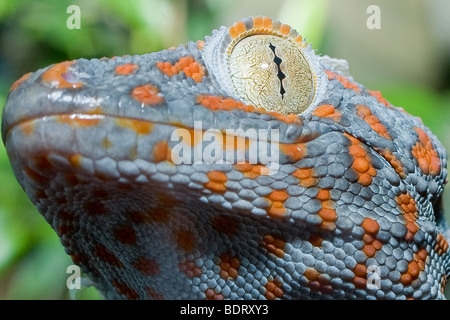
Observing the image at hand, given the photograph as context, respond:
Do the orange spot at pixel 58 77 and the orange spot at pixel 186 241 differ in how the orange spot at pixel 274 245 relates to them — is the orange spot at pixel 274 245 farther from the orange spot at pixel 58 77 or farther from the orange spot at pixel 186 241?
the orange spot at pixel 58 77

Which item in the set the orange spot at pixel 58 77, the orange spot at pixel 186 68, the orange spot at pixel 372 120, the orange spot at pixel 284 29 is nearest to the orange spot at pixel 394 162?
the orange spot at pixel 372 120

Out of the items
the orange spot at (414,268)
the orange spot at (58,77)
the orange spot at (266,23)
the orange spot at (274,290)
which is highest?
the orange spot at (266,23)

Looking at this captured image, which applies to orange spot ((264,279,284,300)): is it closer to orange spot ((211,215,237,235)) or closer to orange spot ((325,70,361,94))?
orange spot ((211,215,237,235))

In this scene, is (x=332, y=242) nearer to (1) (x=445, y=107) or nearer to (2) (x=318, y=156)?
(2) (x=318, y=156)

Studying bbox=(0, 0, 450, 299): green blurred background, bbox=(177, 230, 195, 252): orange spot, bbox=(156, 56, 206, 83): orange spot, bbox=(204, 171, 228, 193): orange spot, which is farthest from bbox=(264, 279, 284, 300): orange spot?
bbox=(0, 0, 450, 299): green blurred background

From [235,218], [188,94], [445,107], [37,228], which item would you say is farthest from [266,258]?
[445,107]

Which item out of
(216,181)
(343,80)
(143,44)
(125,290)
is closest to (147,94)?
(216,181)

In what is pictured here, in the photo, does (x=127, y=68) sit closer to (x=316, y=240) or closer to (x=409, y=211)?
(x=316, y=240)
